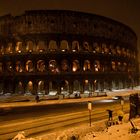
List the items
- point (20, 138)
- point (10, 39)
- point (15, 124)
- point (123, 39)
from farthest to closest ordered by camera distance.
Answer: point (123, 39) → point (10, 39) → point (15, 124) → point (20, 138)

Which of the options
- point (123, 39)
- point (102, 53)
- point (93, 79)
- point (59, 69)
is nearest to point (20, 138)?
point (59, 69)

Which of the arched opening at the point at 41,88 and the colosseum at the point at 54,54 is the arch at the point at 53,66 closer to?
the colosseum at the point at 54,54

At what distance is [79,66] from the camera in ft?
147

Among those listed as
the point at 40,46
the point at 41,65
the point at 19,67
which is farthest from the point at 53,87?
the point at 40,46

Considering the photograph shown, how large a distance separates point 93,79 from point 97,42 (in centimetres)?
775

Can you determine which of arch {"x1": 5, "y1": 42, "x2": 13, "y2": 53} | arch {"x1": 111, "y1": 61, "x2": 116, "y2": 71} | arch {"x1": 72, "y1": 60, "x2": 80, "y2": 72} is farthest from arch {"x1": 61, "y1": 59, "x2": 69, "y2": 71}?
arch {"x1": 111, "y1": 61, "x2": 116, "y2": 71}

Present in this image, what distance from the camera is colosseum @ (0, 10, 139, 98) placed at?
4341 cm

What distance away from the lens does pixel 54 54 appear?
43.4m

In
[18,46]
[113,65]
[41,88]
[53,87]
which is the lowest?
[41,88]

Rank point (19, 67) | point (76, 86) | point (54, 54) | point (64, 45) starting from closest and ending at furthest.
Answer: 1. point (54, 54)
2. point (19, 67)
3. point (76, 86)
4. point (64, 45)

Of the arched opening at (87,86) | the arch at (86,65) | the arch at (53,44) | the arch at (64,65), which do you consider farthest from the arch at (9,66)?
the arched opening at (87,86)

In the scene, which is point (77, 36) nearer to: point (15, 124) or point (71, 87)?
point (71, 87)

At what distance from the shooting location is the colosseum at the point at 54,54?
142 ft

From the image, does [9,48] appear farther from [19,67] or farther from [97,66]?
[97,66]
